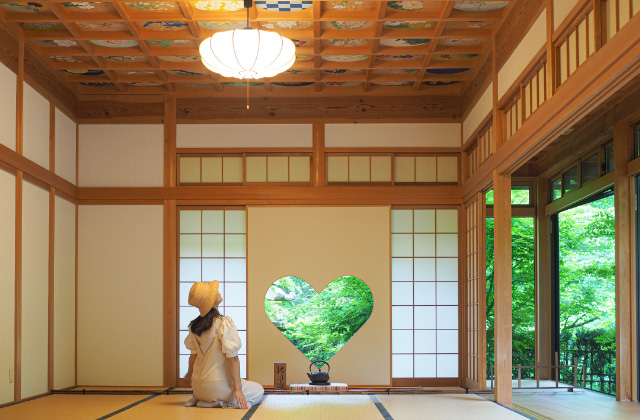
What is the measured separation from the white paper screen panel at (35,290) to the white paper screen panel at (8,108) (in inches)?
18.1

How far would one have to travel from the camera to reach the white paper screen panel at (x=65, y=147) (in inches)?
276

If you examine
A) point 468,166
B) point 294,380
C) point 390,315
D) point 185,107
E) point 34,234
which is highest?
point 185,107

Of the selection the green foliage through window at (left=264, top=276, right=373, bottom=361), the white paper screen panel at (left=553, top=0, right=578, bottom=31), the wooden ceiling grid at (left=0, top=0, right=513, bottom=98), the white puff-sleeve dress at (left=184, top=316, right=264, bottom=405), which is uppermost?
the wooden ceiling grid at (left=0, top=0, right=513, bottom=98)

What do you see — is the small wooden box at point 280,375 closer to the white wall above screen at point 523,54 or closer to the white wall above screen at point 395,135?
the white wall above screen at point 395,135

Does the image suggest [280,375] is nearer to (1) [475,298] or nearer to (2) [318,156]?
(1) [475,298]

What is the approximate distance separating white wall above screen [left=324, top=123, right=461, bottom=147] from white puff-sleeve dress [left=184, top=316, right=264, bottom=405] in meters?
2.94

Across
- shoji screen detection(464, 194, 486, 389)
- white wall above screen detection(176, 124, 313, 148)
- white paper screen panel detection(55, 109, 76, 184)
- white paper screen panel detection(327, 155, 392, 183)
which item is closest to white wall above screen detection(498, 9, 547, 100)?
shoji screen detection(464, 194, 486, 389)

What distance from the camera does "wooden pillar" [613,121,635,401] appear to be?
19.6ft

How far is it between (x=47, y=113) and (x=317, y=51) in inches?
104

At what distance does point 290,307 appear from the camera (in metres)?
13.1

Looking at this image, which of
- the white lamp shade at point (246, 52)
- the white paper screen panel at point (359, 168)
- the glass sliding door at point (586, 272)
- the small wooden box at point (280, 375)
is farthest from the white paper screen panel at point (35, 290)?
the glass sliding door at point (586, 272)

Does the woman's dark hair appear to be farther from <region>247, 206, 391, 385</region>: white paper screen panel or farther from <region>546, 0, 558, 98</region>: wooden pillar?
<region>546, 0, 558, 98</region>: wooden pillar

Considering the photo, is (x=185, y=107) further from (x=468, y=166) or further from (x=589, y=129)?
(x=589, y=129)

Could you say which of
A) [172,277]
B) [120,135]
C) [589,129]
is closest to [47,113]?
[120,135]
